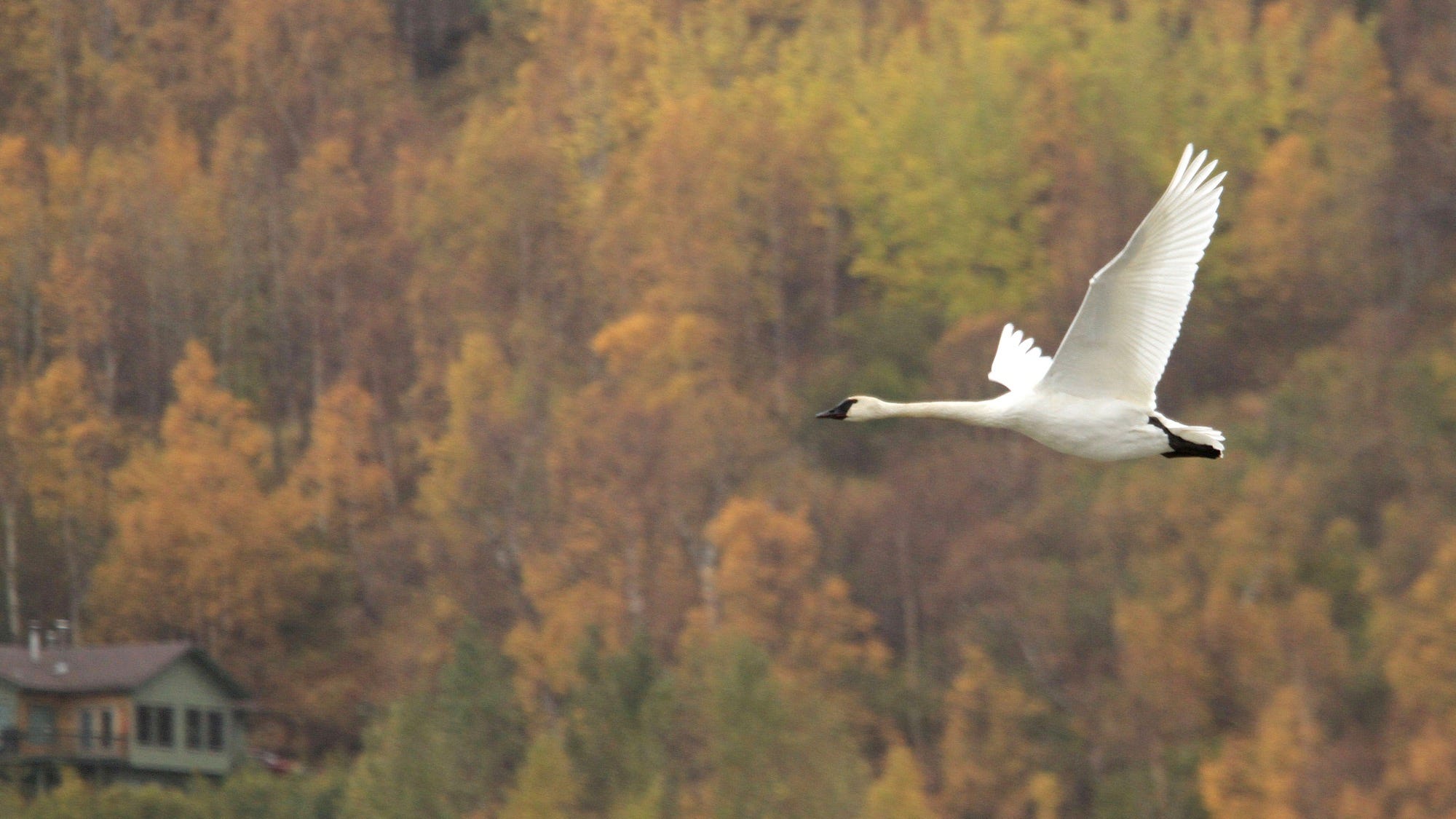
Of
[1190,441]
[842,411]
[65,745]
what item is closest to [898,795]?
[65,745]

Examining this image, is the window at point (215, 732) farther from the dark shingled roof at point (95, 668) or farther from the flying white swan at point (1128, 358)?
the flying white swan at point (1128, 358)

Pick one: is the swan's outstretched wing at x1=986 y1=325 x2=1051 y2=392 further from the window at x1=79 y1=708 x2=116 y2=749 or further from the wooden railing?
the window at x1=79 y1=708 x2=116 y2=749

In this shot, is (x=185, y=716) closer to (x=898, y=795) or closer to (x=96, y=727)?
(x=96, y=727)

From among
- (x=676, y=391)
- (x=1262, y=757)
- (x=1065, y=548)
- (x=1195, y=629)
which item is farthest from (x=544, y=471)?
(x=1262, y=757)

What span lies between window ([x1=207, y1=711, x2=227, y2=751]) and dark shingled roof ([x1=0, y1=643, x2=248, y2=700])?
2.26 feet

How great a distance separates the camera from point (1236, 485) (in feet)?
199

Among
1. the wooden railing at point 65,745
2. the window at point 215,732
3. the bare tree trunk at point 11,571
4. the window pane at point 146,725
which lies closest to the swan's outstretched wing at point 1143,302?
the wooden railing at point 65,745

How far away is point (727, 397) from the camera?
69.7m

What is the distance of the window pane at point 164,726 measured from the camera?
58.3 meters

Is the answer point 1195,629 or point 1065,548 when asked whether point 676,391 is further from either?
point 1195,629

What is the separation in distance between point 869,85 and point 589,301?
1291 centimetres

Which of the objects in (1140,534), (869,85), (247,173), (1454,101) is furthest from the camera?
(247,173)

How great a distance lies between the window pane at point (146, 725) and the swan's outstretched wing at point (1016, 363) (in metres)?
38.5

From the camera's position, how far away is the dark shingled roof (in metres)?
57.0
